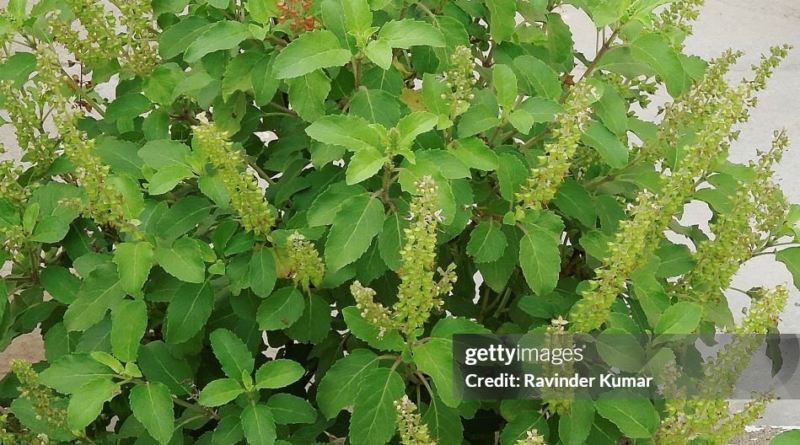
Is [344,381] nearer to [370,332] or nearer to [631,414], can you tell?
[370,332]

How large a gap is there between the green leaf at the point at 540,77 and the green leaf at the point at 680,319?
1.20ft

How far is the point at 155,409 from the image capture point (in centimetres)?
135

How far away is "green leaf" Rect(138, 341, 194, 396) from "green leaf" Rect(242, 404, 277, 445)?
0.16 metres

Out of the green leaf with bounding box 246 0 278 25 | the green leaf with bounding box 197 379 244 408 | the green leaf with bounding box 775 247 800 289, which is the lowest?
the green leaf with bounding box 197 379 244 408

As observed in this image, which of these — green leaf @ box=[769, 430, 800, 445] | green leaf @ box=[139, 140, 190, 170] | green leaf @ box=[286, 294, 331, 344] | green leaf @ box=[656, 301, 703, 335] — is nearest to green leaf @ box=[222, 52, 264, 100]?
green leaf @ box=[139, 140, 190, 170]

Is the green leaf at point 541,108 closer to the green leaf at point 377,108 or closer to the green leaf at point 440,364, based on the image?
the green leaf at point 377,108

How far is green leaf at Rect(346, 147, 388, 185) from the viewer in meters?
1.24

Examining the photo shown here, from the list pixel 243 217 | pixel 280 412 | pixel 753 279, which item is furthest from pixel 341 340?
pixel 753 279

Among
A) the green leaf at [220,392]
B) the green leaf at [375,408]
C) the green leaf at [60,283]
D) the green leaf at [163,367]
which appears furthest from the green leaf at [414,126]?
the green leaf at [60,283]

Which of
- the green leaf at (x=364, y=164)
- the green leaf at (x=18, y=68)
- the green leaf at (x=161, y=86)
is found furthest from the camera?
the green leaf at (x=18, y=68)

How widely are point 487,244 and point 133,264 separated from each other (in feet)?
1.68

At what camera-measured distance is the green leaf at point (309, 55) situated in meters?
1.29

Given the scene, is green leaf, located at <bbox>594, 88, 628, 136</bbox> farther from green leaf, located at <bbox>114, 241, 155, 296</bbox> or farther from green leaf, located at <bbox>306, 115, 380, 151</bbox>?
green leaf, located at <bbox>114, 241, 155, 296</bbox>

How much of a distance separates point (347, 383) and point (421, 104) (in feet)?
1.69
